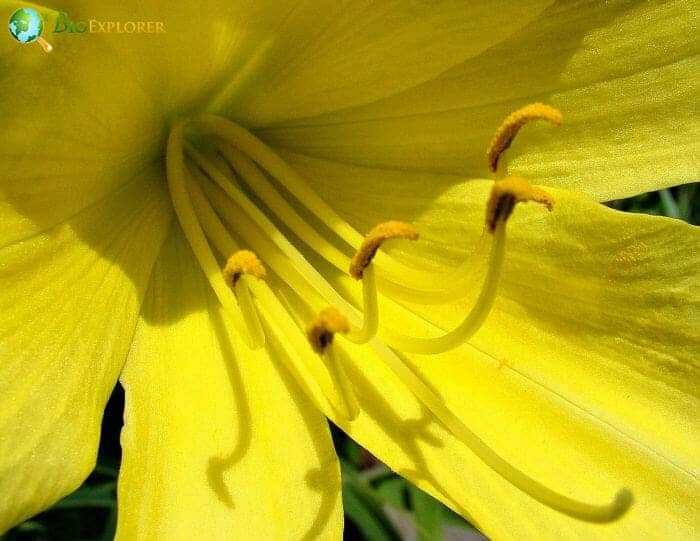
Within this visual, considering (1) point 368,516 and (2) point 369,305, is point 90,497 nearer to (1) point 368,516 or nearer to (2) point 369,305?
(1) point 368,516

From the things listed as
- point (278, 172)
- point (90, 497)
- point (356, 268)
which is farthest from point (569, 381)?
point (90, 497)

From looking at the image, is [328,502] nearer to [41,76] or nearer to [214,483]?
[214,483]

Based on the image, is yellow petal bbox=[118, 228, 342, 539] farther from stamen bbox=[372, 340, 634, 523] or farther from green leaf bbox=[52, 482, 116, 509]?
green leaf bbox=[52, 482, 116, 509]

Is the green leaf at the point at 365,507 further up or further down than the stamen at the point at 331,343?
further down

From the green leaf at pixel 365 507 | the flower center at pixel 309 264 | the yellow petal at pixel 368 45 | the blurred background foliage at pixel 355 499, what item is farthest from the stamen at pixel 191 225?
the green leaf at pixel 365 507

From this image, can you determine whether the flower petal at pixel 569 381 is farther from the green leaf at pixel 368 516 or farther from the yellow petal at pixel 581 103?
the green leaf at pixel 368 516

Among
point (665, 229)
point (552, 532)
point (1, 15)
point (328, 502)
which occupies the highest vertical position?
point (1, 15)

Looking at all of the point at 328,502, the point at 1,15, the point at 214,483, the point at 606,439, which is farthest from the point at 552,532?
the point at 1,15
